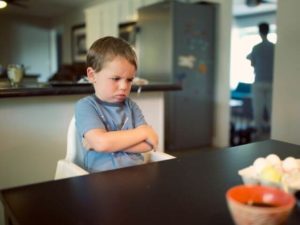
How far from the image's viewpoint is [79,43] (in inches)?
277

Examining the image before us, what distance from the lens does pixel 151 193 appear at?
76 centimetres

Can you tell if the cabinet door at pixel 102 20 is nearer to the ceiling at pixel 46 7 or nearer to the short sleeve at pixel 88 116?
the ceiling at pixel 46 7

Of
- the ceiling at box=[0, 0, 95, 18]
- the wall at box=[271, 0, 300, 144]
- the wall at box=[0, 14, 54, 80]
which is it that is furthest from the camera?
the wall at box=[0, 14, 54, 80]

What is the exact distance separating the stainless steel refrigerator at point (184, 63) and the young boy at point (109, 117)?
264cm

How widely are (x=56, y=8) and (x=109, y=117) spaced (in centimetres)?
687

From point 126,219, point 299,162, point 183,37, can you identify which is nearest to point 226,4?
point 183,37

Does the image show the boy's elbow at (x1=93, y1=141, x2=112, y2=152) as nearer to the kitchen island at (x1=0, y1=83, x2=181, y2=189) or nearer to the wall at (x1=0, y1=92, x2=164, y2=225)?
the kitchen island at (x1=0, y1=83, x2=181, y2=189)

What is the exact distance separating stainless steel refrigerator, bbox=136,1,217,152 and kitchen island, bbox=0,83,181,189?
1.83 m

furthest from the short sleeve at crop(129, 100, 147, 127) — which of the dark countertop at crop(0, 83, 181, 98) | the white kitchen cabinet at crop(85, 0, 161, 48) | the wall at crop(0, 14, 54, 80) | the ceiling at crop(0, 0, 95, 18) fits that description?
the wall at crop(0, 14, 54, 80)

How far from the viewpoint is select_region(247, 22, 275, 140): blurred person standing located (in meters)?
3.86

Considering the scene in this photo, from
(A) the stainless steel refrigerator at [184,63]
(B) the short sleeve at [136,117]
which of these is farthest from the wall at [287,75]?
(B) the short sleeve at [136,117]

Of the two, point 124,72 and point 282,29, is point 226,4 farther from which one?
point 124,72

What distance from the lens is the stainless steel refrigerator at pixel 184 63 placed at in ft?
12.3

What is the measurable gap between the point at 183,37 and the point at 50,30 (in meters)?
5.92
